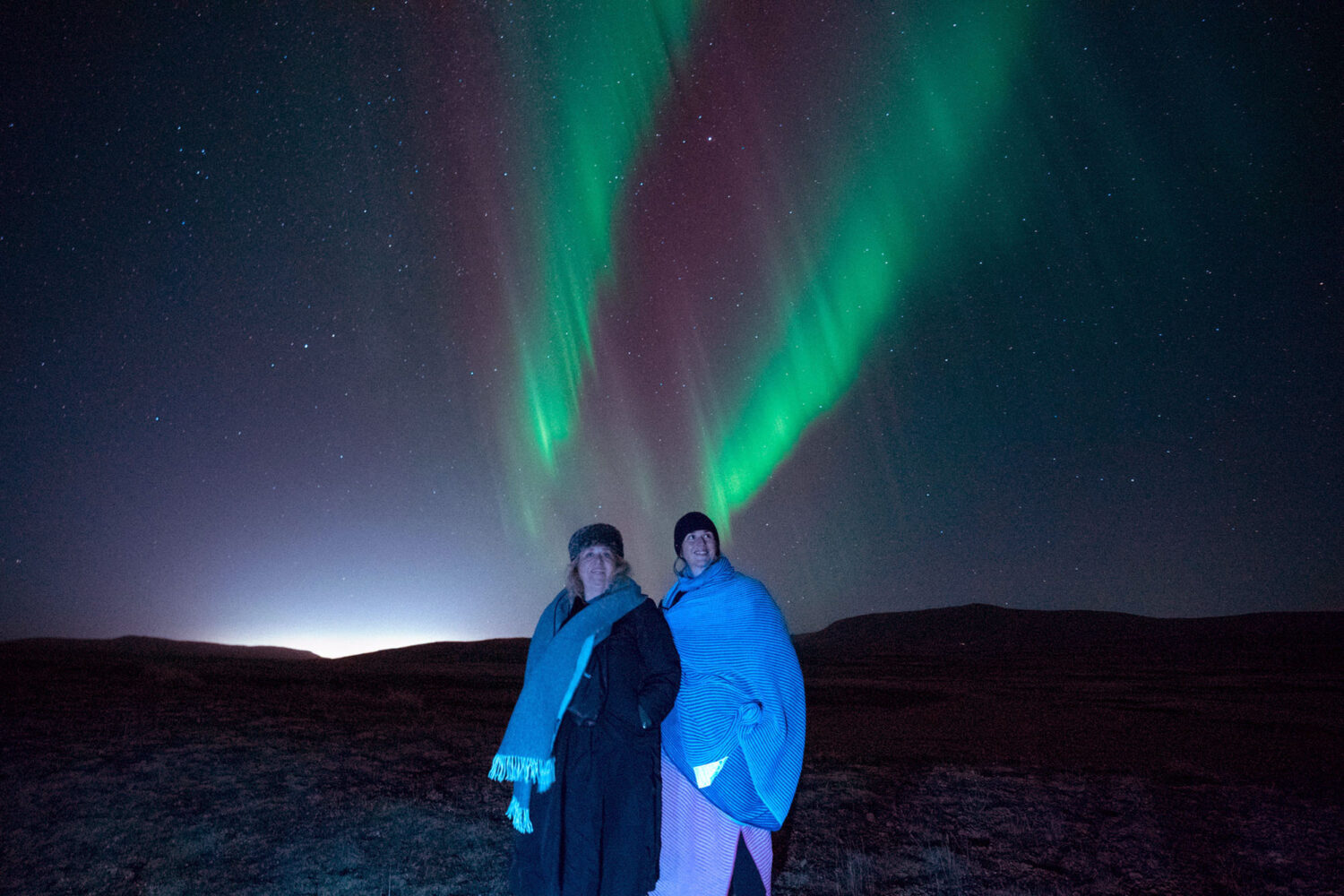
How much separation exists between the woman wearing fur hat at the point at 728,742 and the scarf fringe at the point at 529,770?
710 mm

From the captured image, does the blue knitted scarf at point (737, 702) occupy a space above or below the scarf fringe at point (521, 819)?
above

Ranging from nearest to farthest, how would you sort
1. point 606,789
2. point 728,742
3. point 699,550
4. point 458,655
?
point 606,789 < point 728,742 < point 699,550 < point 458,655

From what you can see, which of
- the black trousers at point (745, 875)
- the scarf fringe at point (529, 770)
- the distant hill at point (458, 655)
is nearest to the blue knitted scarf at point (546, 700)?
the scarf fringe at point (529, 770)

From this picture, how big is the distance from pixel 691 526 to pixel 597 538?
1.77 feet

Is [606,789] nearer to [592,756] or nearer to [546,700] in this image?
[592,756]

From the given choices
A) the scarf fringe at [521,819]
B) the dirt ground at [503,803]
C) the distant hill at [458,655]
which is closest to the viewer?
the scarf fringe at [521,819]

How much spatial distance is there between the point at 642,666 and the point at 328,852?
11.2 feet

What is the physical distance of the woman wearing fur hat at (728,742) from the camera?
10.4 feet

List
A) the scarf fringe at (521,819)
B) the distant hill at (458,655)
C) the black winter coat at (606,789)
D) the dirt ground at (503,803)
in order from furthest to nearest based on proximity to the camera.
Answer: the distant hill at (458,655), the dirt ground at (503,803), the scarf fringe at (521,819), the black winter coat at (606,789)

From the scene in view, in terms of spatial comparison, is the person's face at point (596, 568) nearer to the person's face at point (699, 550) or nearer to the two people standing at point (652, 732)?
the two people standing at point (652, 732)

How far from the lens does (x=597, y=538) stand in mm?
3404

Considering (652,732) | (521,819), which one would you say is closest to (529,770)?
(521,819)

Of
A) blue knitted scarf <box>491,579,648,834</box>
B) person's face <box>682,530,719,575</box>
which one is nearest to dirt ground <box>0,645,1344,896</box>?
blue knitted scarf <box>491,579,648,834</box>

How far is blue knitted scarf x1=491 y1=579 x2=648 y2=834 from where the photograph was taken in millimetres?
2846
